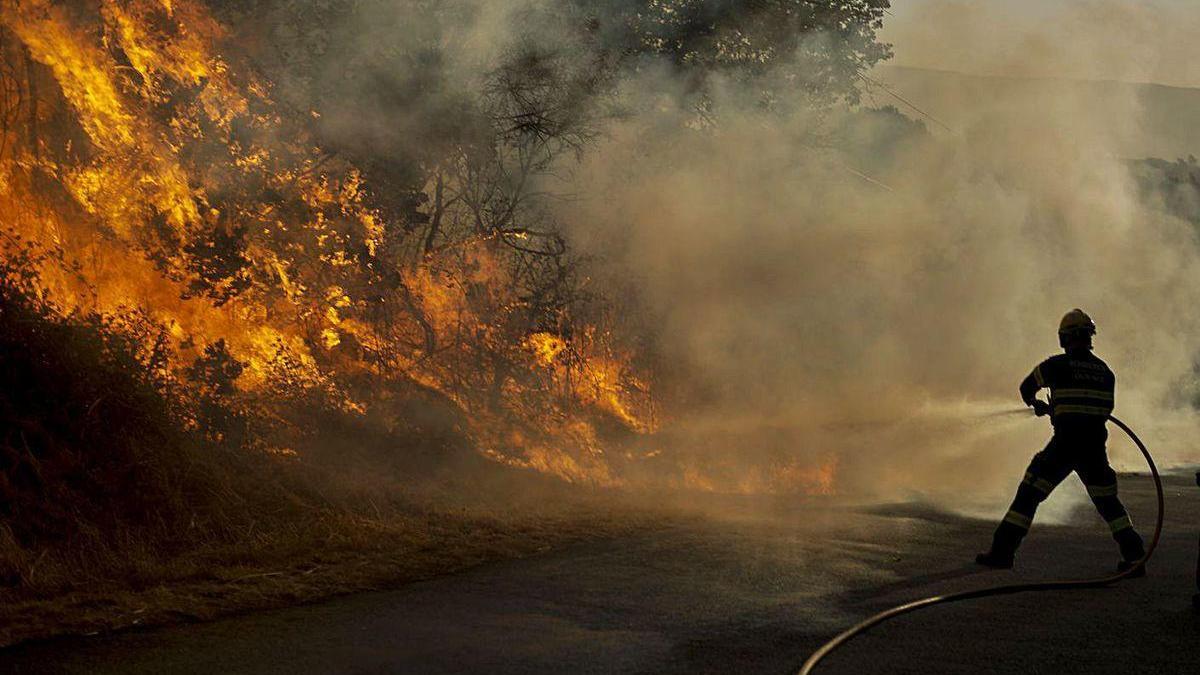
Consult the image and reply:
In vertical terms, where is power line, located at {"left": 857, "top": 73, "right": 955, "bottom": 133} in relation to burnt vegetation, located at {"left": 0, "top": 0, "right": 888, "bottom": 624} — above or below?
above

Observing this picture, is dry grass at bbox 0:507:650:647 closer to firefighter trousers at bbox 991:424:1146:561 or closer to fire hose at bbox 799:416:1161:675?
fire hose at bbox 799:416:1161:675

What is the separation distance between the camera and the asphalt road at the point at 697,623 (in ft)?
16.9

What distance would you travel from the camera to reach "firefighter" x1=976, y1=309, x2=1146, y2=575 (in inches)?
331

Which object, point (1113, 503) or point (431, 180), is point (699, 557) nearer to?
point (1113, 503)

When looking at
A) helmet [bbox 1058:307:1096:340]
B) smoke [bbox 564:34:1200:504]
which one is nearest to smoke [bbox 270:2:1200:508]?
smoke [bbox 564:34:1200:504]

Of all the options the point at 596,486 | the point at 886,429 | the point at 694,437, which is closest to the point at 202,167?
the point at 596,486

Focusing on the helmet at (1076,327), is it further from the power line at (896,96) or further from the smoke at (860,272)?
the power line at (896,96)

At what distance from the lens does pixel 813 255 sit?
17016 millimetres

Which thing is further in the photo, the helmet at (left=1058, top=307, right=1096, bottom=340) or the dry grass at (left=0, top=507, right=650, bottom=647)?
the helmet at (left=1058, top=307, right=1096, bottom=340)

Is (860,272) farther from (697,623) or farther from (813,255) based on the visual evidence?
(697,623)

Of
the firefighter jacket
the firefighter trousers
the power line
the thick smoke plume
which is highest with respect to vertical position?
the power line

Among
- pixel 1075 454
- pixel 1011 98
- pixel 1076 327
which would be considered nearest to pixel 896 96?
pixel 1011 98

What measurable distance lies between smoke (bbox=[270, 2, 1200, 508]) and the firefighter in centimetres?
352

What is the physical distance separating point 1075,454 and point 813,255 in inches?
346
